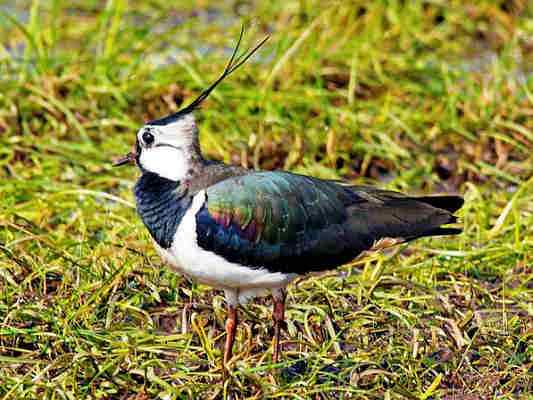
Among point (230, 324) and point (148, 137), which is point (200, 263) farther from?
point (148, 137)

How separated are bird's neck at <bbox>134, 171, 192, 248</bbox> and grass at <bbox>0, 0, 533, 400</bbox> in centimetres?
50

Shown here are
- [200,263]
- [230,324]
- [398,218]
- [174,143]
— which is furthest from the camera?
[398,218]

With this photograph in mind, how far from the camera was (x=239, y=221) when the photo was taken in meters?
3.96

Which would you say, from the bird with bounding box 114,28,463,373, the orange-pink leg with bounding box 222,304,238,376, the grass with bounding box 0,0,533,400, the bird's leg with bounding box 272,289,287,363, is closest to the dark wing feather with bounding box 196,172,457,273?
Result: the bird with bounding box 114,28,463,373

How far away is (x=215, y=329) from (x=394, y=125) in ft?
8.08

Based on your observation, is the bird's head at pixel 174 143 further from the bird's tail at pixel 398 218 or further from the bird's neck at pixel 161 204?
the bird's tail at pixel 398 218

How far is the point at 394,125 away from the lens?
6562 millimetres

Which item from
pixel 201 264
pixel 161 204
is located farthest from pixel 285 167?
pixel 201 264

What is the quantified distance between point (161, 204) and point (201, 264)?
0.97ft

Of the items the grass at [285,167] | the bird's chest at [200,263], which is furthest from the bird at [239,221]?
the grass at [285,167]

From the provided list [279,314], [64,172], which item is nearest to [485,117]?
[64,172]

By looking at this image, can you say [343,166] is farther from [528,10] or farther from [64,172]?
[528,10]

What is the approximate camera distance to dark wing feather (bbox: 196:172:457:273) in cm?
394

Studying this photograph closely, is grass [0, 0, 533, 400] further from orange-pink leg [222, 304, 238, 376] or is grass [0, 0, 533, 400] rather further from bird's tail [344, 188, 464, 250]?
bird's tail [344, 188, 464, 250]
